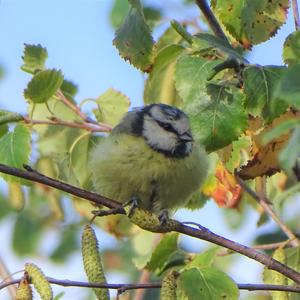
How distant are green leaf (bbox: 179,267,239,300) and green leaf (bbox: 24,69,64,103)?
0.60m

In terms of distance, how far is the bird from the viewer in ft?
7.52

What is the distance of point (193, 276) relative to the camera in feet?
5.85

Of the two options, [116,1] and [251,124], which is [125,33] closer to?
[251,124]

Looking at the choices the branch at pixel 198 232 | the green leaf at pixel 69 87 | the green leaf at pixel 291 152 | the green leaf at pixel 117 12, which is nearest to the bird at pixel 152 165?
the green leaf at pixel 69 87

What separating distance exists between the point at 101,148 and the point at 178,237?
1.17ft

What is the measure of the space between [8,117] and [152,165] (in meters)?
0.46

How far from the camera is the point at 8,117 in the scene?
204cm

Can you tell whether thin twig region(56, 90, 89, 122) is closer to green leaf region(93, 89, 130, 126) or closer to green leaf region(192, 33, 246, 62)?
green leaf region(93, 89, 130, 126)

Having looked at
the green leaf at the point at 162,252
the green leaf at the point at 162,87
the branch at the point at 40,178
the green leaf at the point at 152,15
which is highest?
the green leaf at the point at 152,15

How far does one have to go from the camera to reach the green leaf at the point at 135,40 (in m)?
1.92

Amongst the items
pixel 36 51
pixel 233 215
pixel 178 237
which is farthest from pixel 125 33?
pixel 233 215

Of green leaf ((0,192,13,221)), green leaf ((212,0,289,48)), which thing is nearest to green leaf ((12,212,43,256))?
green leaf ((0,192,13,221))

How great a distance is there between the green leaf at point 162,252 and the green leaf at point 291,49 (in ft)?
2.00

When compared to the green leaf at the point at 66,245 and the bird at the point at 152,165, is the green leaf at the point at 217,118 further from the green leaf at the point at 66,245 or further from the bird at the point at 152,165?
the green leaf at the point at 66,245
